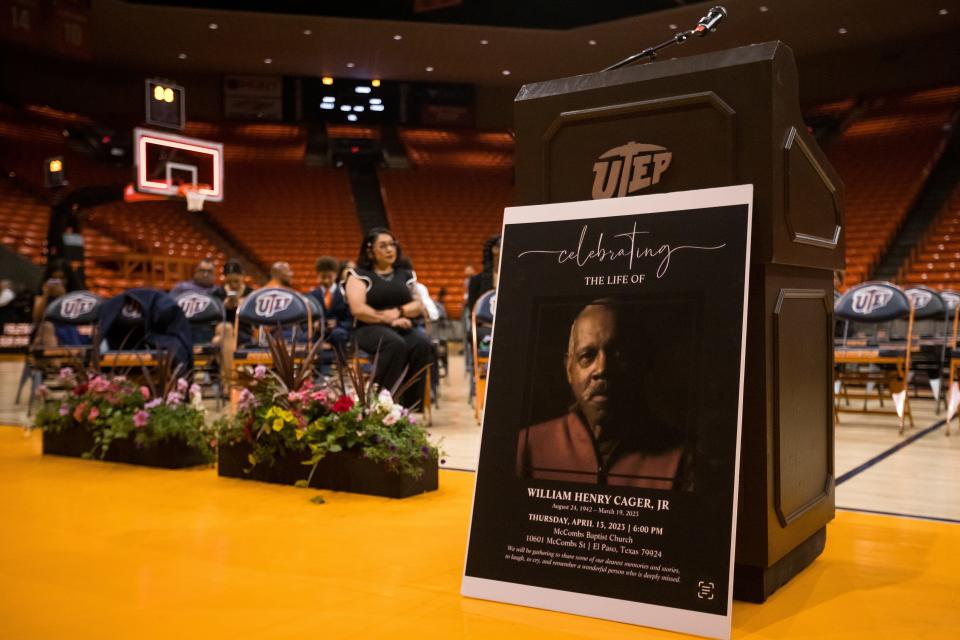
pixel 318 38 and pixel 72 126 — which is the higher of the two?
pixel 318 38

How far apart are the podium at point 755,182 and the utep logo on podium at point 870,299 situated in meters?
3.84

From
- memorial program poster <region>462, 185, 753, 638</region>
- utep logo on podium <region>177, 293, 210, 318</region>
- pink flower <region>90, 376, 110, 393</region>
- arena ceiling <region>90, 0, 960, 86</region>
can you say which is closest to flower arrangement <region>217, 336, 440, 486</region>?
pink flower <region>90, 376, 110, 393</region>

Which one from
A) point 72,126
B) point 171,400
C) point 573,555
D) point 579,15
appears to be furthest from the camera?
point 72,126

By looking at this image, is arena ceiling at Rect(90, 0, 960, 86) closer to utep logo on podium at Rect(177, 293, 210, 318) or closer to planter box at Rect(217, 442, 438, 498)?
utep logo on podium at Rect(177, 293, 210, 318)

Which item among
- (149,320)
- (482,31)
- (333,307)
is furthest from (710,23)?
(482,31)

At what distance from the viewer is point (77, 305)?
6121mm

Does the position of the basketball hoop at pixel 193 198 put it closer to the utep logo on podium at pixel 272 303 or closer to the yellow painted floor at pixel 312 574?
the utep logo on podium at pixel 272 303

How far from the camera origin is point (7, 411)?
6.05 meters

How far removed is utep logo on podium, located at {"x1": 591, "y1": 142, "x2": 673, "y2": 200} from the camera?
5.86ft

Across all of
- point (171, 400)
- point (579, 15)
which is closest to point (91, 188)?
point (579, 15)

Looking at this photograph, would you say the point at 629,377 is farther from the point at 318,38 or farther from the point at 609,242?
the point at 318,38

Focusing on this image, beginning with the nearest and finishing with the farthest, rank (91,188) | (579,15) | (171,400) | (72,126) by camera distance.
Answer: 1. (171,400)
2. (91,188)
3. (579,15)
4. (72,126)

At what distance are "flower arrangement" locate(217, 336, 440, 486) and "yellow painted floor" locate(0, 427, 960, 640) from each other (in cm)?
16

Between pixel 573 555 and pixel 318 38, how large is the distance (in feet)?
53.9
